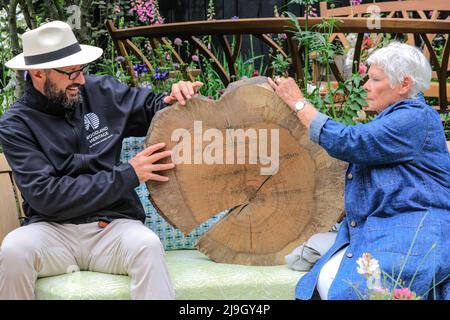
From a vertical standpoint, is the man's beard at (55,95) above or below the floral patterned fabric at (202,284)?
above

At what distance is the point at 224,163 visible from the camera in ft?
10.8

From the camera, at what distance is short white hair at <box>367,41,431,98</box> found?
300cm

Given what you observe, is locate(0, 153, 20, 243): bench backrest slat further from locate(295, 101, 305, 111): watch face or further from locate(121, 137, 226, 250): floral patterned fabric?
locate(295, 101, 305, 111): watch face

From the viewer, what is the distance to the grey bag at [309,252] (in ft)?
10.7

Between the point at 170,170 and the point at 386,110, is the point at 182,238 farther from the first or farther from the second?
the point at 386,110

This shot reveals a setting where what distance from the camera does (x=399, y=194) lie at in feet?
9.68

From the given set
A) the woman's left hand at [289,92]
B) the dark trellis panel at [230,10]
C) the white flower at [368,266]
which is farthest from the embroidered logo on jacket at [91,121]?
the dark trellis panel at [230,10]

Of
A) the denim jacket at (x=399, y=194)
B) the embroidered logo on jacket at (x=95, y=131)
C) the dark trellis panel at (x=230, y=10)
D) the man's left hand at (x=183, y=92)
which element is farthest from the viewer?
the dark trellis panel at (x=230, y=10)

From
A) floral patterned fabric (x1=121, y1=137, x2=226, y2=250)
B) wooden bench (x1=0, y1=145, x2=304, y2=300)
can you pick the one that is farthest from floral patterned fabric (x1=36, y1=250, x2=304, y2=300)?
floral patterned fabric (x1=121, y1=137, x2=226, y2=250)

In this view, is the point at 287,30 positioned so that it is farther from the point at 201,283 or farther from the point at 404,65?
the point at 201,283

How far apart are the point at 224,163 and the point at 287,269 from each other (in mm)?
525

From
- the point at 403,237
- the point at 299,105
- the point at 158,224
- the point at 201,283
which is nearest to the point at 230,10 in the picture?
the point at 158,224

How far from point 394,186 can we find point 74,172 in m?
1.31

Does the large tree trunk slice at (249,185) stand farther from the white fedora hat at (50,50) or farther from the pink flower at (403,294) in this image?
the pink flower at (403,294)
